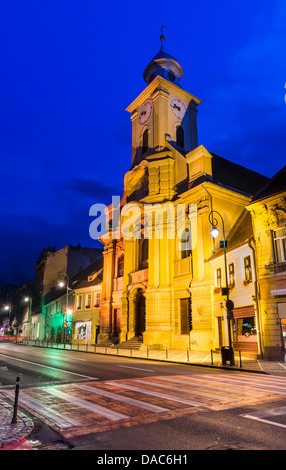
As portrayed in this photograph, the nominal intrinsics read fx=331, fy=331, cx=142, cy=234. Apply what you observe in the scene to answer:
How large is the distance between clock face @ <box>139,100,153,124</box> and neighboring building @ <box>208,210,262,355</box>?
68.3ft

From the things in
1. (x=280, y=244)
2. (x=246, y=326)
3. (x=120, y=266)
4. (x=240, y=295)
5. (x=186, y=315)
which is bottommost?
(x=246, y=326)

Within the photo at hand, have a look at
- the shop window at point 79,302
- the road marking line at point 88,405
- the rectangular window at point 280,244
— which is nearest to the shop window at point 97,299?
the shop window at point 79,302

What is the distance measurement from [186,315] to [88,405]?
2299cm

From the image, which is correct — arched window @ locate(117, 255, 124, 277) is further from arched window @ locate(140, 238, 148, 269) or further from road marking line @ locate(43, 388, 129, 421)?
road marking line @ locate(43, 388, 129, 421)

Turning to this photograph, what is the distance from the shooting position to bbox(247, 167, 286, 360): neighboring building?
62.4 feet

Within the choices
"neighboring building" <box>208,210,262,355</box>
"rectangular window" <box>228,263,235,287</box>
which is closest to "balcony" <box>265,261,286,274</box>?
"neighboring building" <box>208,210,262,355</box>

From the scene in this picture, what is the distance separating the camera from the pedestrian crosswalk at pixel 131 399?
6.45 meters

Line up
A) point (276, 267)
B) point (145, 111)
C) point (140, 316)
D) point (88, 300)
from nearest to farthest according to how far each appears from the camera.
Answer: point (276, 267) < point (140, 316) < point (145, 111) < point (88, 300)

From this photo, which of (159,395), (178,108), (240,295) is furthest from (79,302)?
(159,395)

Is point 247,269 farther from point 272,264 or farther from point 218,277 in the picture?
point 218,277

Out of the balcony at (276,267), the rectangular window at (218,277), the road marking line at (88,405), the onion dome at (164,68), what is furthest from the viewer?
the onion dome at (164,68)

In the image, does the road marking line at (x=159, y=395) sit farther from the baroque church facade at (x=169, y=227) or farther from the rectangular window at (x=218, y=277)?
the rectangular window at (x=218, y=277)

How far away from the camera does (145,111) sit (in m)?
41.2

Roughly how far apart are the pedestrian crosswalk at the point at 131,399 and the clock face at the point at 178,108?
34.6m
